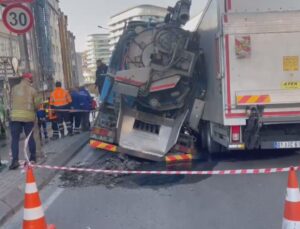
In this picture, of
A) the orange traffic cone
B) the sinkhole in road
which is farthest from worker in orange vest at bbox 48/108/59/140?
the orange traffic cone

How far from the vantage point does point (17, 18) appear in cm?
787

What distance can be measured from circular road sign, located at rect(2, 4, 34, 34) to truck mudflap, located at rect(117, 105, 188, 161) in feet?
8.33

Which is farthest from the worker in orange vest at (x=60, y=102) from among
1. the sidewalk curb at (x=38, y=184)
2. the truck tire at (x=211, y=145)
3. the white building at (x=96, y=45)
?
the white building at (x=96, y=45)

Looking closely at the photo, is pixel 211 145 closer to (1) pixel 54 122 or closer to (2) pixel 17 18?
(2) pixel 17 18

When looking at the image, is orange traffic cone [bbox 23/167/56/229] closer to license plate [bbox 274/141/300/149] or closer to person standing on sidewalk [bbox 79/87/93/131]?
license plate [bbox 274/141/300/149]

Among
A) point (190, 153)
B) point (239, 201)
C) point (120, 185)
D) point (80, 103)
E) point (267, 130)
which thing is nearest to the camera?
point (239, 201)

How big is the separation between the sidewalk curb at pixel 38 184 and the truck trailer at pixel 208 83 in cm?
82

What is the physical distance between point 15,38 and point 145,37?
2754 cm

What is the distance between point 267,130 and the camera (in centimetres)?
816

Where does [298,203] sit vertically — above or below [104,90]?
below

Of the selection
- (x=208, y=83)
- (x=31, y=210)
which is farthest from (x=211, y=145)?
(x=31, y=210)

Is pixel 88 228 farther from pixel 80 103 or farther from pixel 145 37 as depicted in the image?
pixel 80 103

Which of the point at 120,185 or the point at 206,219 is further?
the point at 120,185

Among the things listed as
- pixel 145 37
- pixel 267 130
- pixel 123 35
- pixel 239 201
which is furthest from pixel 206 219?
pixel 123 35
